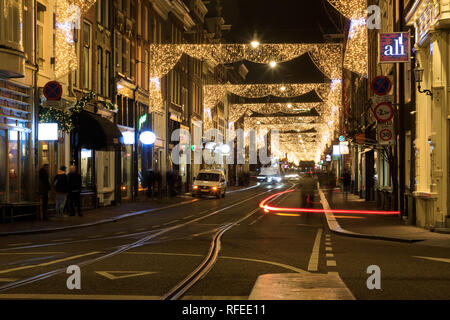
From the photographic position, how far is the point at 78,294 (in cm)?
910

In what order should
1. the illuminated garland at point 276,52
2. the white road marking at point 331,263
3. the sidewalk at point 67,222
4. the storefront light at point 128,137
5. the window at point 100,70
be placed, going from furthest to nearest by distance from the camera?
1. the storefront light at point 128,137
2. the window at point 100,70
3. the illuminated garland at point 276,52
4. the sidewalk at point 67,222
5. the white road marking at point 331,263

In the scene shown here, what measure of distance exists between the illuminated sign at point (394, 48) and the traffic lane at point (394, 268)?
632cm

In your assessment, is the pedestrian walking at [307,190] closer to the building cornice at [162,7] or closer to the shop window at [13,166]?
the shop window at [13,166]

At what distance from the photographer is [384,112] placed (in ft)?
78.1

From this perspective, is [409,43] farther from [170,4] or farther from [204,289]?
[170,4]

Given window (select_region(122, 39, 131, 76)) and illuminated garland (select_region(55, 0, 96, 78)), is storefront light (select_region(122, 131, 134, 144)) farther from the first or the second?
illuminated garland (select_region(55, 0, 96, 78))

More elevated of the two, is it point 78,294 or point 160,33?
point 160,33

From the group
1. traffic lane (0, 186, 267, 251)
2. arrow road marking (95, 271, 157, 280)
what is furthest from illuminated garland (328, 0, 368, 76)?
arrow road marking (95, 271, 157, 280)

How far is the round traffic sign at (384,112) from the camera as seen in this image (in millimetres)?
23750

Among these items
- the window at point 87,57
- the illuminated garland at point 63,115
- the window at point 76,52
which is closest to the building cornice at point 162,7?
the window at point 87,57

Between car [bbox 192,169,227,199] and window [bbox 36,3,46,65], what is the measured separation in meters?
19.9

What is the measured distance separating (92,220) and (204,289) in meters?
15.8

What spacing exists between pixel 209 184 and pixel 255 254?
100 feet
